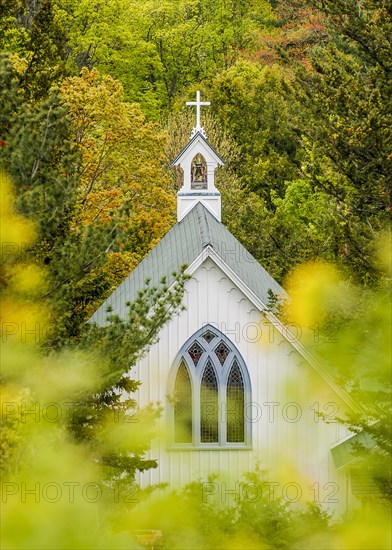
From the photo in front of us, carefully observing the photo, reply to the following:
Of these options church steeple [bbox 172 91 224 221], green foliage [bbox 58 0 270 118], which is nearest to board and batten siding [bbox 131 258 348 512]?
church steeple [bbox 172 91 224 221]

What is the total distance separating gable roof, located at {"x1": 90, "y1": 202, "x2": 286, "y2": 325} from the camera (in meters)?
15.2

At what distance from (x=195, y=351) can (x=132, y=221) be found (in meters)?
8.75

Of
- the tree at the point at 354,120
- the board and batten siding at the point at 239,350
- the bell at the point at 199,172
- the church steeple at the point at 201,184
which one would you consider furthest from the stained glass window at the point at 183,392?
the bell at the point at 199,172

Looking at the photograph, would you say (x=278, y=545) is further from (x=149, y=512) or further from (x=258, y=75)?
(x=258, y=75)

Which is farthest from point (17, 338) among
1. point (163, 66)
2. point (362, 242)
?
point (163, 66)

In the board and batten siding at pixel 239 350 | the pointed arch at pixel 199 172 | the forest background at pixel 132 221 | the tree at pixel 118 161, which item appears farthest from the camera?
the tree at pixel 118 161

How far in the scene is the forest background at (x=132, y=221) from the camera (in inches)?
142

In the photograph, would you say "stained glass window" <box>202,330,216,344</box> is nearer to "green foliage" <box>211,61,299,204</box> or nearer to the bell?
the bell

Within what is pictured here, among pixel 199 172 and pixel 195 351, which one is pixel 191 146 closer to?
pixel 199 172

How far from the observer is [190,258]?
15.1 m

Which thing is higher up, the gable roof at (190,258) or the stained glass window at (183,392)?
the gable roof at (190,258)

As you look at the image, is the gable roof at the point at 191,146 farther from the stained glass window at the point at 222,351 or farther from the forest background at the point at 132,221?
the stained glass window at the point at 222,351

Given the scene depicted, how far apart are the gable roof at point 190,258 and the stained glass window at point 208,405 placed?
4.68ft

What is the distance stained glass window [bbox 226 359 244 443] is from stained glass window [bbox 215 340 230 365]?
0.58 ft
